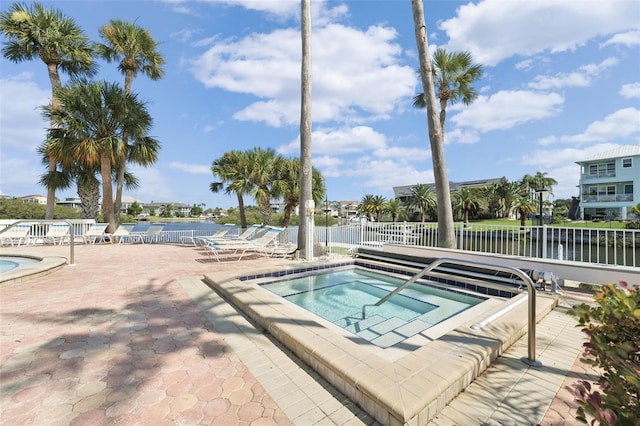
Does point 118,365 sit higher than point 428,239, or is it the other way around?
point 428,239

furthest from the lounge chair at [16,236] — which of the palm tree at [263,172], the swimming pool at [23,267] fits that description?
the palm tree at [263,172]

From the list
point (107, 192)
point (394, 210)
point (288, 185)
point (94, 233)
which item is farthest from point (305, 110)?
point (394, 210)

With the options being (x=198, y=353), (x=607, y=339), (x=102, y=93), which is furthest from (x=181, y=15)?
(x=607, y=339)

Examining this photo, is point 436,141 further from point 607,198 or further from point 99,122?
point 607,198

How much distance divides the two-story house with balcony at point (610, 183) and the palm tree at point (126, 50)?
139ft

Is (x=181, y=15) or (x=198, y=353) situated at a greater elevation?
(x=181, y=15)

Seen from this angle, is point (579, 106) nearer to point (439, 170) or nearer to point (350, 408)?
point (439, 170)

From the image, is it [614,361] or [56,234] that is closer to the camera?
[614,361]

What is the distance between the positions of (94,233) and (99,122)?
487 cm

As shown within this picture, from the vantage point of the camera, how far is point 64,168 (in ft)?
42.2

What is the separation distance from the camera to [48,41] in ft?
41.7

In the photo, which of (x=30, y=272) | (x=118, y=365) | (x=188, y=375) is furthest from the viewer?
(x=30, y=272)

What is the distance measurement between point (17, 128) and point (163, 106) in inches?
316

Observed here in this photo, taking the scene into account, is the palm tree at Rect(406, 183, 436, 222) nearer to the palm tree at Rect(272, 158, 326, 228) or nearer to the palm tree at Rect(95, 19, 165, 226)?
the palm tree at Rect(272, 158, 326, 228)
